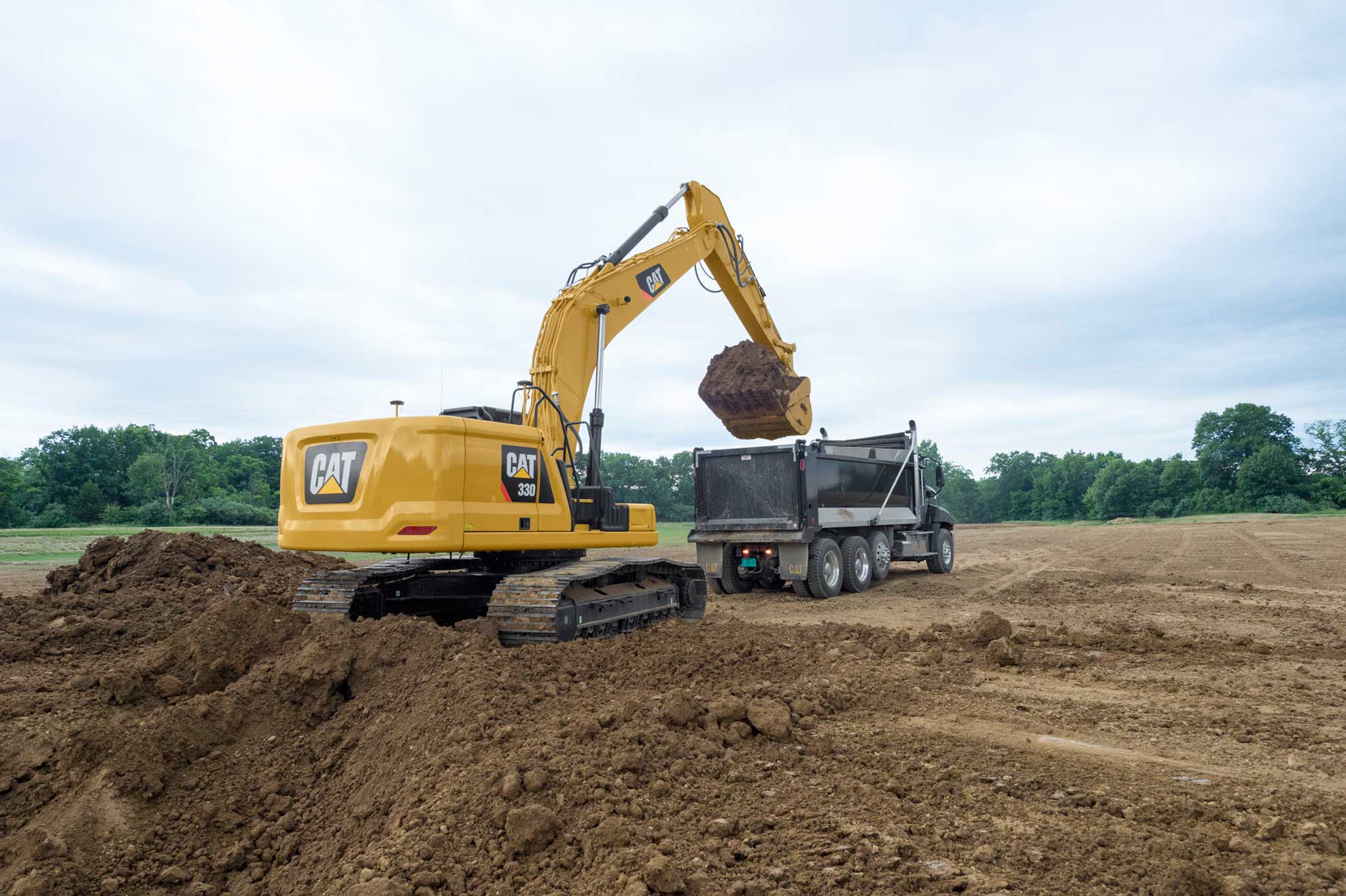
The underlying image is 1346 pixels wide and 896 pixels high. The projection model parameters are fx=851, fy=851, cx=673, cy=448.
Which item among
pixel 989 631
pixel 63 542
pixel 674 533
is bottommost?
pixel 989 631

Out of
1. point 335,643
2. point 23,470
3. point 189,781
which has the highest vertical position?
point 23,470

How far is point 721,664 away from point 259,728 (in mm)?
3260

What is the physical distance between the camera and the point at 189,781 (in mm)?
4539

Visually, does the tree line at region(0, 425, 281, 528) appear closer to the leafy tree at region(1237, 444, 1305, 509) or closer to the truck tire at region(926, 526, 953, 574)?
the truck tire at region(926, 526, 953, 574)

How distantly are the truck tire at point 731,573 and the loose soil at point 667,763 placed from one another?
541 centimetres

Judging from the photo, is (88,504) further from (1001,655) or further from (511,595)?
(1001,655)

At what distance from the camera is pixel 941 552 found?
682 inches

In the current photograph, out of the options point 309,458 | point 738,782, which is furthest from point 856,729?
point 309,458

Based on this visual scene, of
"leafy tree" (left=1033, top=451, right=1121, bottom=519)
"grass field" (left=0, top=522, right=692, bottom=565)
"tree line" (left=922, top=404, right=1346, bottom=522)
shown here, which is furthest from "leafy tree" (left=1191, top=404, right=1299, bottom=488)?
"grass field" (left=0, top=522, right=692, bottom=565)

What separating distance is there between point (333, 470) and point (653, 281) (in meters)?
4.67

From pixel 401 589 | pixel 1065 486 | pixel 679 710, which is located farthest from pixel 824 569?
pixel 1065 486

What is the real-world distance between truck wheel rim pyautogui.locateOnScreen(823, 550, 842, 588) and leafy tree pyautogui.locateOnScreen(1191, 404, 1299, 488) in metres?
74.7

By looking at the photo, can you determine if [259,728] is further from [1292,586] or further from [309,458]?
[1292,586]

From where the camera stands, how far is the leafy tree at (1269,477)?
6844 centimetres
